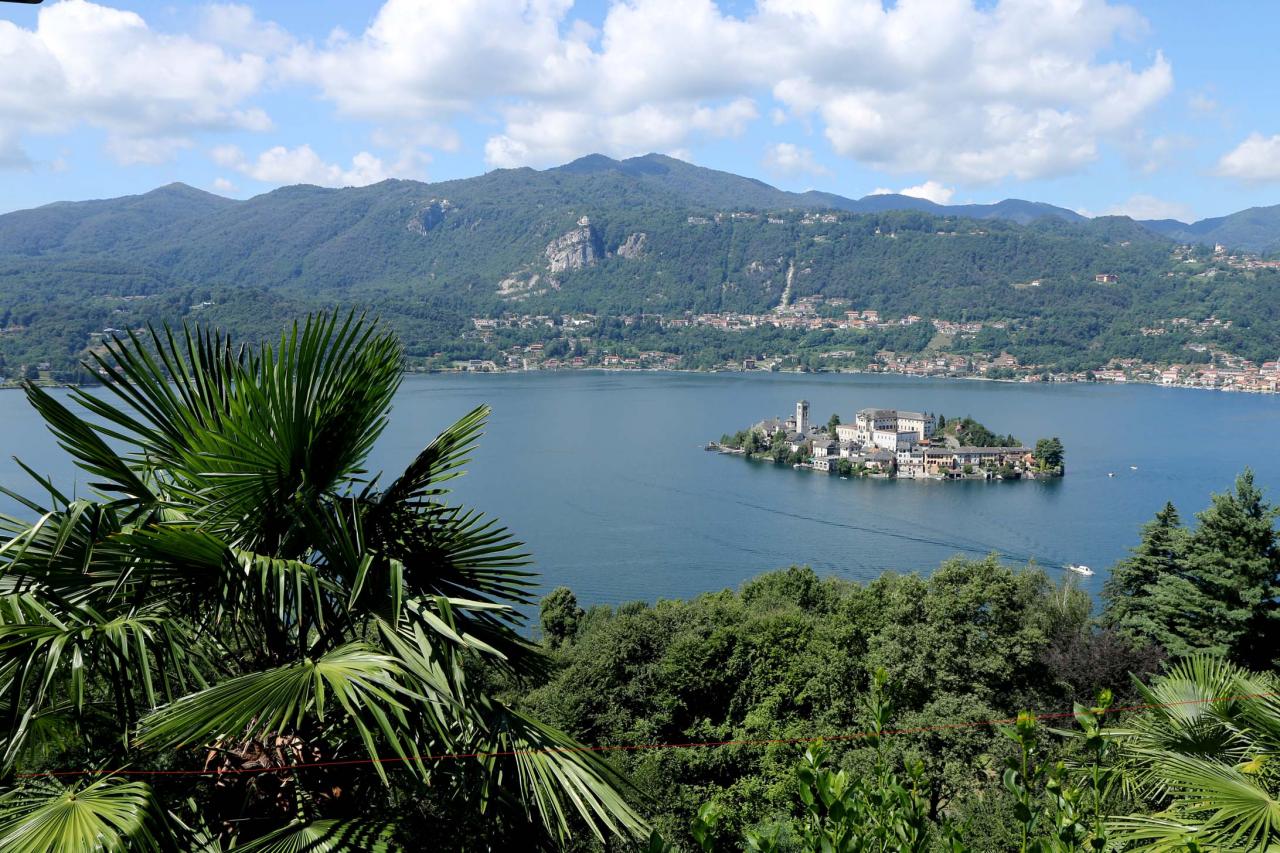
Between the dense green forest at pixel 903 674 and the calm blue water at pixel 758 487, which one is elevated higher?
the dense green forest at pixel 903 674

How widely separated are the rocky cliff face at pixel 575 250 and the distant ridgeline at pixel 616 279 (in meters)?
0.30

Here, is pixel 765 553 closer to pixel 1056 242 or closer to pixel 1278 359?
pixel 1278 359

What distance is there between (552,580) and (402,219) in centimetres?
14117

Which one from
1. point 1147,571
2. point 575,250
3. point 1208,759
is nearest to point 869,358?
point 575,250

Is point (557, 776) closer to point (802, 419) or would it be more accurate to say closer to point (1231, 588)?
point (1231, 588)

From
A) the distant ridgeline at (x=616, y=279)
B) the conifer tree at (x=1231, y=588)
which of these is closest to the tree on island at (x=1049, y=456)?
the conifer tree at (x=1231, y=588)

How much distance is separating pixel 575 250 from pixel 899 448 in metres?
94.5

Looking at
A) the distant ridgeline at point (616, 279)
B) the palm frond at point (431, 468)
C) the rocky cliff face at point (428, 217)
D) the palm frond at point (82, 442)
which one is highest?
the rocky cliff face at point (428, 217)

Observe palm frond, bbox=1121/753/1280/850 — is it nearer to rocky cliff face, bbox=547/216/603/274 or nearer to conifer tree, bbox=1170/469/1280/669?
conifer tree, bbox=1170/469/1280/669

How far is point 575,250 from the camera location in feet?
423

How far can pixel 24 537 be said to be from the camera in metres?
1.36

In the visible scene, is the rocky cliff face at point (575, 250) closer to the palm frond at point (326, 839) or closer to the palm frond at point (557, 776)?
the palm frond at point (557, 776)

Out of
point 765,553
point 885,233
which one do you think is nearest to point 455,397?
point 765,553

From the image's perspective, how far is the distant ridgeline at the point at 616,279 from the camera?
82.9 metres
